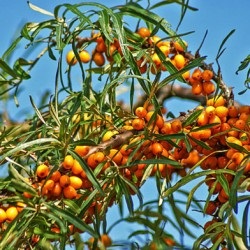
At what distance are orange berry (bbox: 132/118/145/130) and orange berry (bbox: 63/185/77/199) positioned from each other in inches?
6.8

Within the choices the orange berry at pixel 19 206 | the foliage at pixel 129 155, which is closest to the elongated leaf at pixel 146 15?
the foliage at pixel 129 155

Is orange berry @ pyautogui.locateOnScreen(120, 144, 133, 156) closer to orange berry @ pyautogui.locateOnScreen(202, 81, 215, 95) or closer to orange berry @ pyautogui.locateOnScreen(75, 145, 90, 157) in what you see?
orange berry @ pyautogui.locateOnScreen(75, 145, 90, 157)

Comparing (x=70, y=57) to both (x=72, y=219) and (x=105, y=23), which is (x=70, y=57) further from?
(x=72, y=219)

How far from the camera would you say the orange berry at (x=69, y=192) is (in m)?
1.44

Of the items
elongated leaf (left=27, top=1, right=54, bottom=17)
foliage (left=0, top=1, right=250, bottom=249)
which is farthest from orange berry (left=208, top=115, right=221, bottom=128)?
elongated leaf (left=27, top=1, right=54, bottom=17)

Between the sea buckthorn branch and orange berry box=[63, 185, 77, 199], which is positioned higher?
the sea buckthorn branch

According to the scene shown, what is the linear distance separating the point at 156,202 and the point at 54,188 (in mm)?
259

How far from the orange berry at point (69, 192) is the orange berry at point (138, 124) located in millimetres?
172

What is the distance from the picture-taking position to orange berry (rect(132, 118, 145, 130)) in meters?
1.46

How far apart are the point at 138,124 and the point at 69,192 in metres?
0.19

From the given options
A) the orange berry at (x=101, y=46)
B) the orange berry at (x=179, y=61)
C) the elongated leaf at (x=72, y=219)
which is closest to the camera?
the elongated leaf at (x=72, y=219)

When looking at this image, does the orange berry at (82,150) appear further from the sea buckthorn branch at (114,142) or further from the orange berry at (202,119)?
the orange berry at (202,119)

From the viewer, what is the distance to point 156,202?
62.9 inches

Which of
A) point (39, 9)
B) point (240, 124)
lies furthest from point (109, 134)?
point (39, 9)
